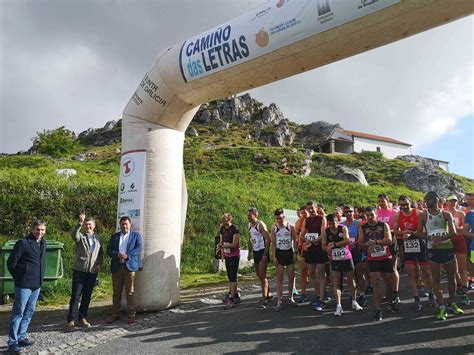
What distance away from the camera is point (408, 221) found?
659cm

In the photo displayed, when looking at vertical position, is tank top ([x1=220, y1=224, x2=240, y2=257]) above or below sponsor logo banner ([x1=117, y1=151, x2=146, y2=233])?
below

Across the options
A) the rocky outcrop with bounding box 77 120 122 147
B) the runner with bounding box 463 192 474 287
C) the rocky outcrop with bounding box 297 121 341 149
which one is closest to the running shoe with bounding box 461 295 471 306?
the runner with bounding box 463 192 474 287

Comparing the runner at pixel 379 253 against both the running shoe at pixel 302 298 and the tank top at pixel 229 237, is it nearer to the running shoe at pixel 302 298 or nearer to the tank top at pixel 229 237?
the running shoe at pixel 302 298

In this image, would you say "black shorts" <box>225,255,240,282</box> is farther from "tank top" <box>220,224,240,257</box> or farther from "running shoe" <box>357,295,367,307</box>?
"running shoe" <box>357,295,367,307</box>

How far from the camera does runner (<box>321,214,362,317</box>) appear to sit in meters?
6.18

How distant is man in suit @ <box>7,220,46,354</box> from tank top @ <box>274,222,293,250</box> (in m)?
3.99

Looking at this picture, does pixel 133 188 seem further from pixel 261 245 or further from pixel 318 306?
pixel 318 306

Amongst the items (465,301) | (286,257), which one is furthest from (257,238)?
(465,301)

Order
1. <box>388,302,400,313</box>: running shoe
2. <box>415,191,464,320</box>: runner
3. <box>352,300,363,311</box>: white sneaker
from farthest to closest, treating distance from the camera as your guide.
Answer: <box>352,300,363,311</box>: white sneaker < <box>388,302,400,313</box>: running shoe < <box>415,191,464,320</box>: runner

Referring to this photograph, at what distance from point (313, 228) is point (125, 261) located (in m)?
3.48

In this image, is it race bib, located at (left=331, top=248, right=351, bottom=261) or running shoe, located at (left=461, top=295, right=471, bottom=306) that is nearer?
Result: running shoe, located at (left=461, top=295, right=471, bottom=306)

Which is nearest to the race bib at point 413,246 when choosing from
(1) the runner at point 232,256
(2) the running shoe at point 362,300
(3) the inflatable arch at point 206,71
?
(2) the running shoe at point 362,300

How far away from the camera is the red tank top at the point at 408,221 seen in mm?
6520

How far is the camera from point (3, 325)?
6785 mm
